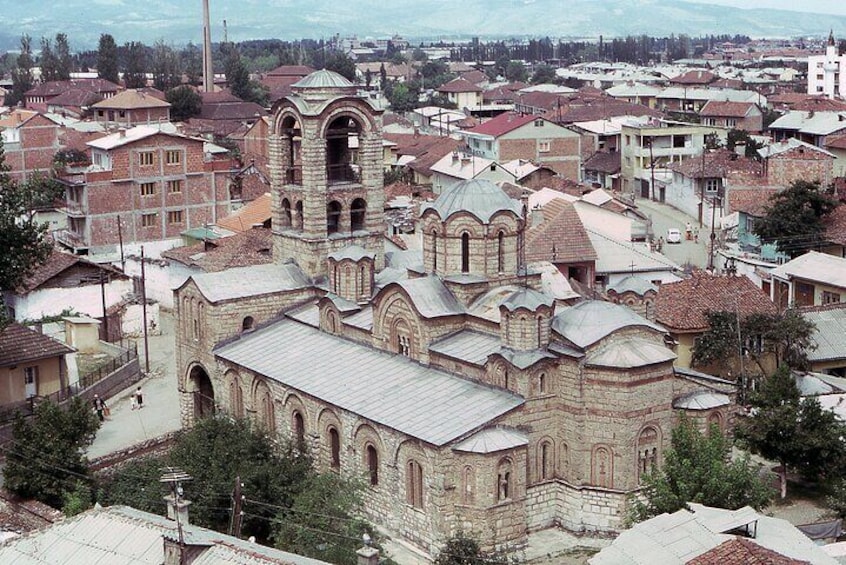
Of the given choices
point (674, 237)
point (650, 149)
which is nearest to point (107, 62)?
point (650, 149)

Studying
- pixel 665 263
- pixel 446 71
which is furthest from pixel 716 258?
pixel 446 71

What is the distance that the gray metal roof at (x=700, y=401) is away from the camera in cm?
2645

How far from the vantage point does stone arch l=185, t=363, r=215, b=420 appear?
3322 centimetres

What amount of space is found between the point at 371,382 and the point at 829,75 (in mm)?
102096

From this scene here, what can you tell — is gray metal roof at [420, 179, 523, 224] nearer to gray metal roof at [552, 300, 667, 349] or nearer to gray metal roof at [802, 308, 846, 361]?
gray metal roof at [552, 300, 667, 349]

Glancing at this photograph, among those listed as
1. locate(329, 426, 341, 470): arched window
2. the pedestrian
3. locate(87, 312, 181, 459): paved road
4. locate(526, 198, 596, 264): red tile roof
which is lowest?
locate(87, 312, 181, 459): paved road

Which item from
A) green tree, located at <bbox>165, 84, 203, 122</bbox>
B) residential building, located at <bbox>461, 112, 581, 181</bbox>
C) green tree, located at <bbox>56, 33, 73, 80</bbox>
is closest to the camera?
residential building, located at <bbox>461, 112, 581, 181</bbox>

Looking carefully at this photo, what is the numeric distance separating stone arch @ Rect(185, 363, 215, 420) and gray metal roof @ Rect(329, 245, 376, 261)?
5.01m

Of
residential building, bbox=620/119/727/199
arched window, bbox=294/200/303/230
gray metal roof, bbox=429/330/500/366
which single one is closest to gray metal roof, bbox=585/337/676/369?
gray metal roof, bbox=429/330/500/366

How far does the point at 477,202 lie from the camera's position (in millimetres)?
28562

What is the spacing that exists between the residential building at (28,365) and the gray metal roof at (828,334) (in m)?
20.0

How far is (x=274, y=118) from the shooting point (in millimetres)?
34281

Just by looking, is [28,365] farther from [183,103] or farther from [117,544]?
[183,103]

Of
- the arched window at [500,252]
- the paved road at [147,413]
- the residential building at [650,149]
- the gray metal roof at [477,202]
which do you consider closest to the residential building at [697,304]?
the arched window at [500,252]
